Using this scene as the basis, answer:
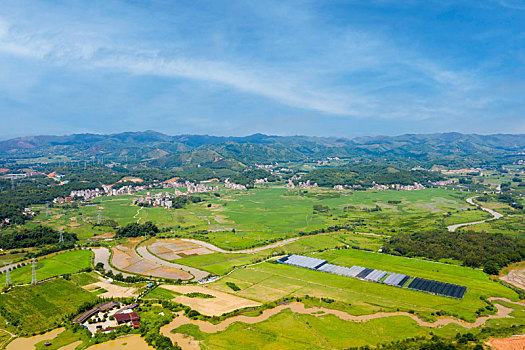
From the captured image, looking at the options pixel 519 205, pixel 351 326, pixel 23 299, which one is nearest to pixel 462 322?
pixel 351 326

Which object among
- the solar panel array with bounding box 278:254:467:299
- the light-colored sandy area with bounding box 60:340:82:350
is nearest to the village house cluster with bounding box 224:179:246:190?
the solar panel array with bounding box 278:254:467:299

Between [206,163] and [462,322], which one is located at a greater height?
[206,163]

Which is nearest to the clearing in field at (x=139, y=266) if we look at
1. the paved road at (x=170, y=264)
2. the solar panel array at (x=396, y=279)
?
the paved road at (x=170, y=264)

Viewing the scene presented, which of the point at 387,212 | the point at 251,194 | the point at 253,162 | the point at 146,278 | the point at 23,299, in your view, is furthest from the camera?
the point at 253,162

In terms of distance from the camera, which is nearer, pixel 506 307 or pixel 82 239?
pixel 506 307

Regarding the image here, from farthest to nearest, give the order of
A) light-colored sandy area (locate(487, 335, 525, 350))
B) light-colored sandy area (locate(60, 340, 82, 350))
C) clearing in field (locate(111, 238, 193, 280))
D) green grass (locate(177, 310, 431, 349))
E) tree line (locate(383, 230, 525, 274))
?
tree line (locate(383, 230, 525, 274)) < clearing in field (locate(111, 238, 193, 280)) < green grass (locate(177, 310, 431, 349)) < light-colored sandy area (locate(60, 340, 82, 350)) < light-colored sandy area (locate(487, 335, 525, 350))

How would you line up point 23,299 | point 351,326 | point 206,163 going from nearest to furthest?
1. point 351,326
2. point 23,299
3. point 206,163

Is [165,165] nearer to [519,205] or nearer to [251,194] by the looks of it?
[251,194]

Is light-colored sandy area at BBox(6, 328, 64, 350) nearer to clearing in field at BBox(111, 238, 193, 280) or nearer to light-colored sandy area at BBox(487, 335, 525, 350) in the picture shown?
clearing in field at BBox(111, 238, 193, 280)
